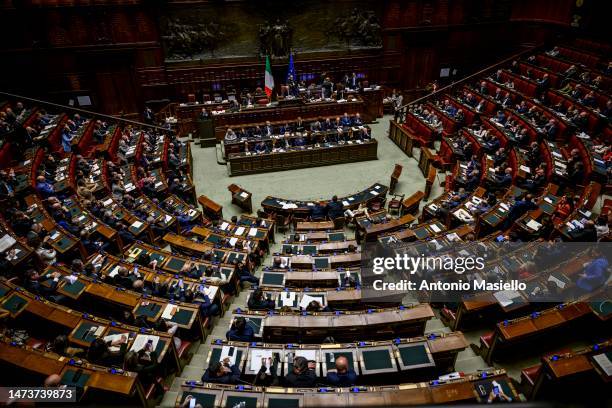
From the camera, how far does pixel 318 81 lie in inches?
851

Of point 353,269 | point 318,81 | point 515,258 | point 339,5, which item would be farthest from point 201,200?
point 339,5

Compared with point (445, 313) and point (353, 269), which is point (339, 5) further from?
point (445, 313)

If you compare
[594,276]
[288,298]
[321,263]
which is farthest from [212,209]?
[594,276]

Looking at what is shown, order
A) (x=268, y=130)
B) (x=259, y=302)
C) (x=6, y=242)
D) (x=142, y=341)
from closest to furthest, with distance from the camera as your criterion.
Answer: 1. (x=142, y=341)
2. (x=259, y=302)
3. (x=6, y=242)
4. (x=268, y=130)

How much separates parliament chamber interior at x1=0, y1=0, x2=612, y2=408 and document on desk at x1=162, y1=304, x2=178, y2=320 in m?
0.06

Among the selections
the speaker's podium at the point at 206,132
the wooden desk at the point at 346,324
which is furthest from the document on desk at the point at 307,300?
the speaker's podium at the point at 206,132

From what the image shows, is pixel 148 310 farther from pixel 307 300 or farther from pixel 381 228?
pixel 381 228

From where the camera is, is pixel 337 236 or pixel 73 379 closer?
pixel 73 379

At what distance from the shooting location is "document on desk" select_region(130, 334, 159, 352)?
691 centimetres

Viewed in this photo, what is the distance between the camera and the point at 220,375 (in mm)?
6367

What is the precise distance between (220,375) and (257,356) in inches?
29.3

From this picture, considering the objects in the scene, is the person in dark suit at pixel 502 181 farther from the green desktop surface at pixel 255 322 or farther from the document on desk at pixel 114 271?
the document on desk at pixel 114 271

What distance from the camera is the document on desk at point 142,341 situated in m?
6.91

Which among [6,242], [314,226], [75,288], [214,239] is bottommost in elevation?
[314,226]
